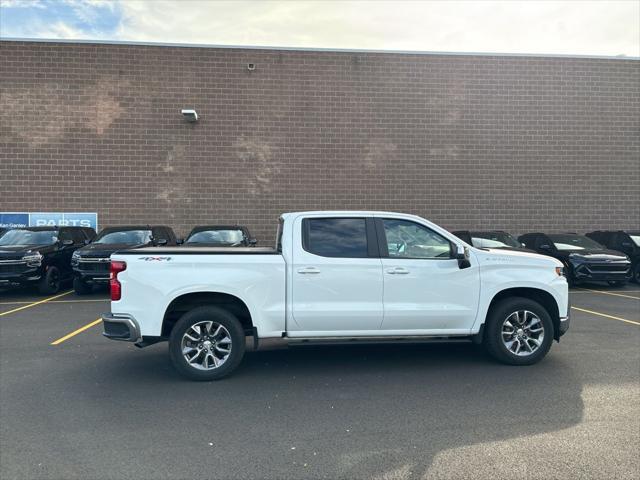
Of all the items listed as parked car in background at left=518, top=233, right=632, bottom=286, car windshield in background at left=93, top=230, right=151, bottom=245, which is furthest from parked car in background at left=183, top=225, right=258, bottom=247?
parked car in background at left=518, top=233, right=632, bottom=286

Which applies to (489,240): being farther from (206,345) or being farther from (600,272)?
(206,345)

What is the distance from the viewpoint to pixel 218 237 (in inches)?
516

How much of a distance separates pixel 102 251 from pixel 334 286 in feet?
25.8

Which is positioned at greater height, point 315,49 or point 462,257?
point 315,49

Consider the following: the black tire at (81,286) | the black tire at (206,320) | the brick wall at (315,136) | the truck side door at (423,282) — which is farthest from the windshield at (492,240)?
the black tire at (81,286)

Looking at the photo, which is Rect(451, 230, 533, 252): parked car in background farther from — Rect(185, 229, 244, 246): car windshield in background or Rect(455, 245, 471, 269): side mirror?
Rect(455, 245, 471, 269): side mirror

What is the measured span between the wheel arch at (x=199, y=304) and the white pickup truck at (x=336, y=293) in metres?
0.01

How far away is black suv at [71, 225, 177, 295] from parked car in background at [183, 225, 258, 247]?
96 cm

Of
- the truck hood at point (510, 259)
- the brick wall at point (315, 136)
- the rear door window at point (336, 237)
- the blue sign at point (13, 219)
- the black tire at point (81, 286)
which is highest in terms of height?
the brick wall at point (315, 136)

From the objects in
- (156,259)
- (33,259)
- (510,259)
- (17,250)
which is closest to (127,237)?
(33,259)

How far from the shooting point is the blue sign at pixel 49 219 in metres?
16.8

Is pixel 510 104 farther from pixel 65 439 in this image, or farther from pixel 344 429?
pixel 65 439

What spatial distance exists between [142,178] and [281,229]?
12642mm

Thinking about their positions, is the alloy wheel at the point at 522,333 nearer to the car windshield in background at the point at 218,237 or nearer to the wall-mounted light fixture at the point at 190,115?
the car windshield in background at the point at 218,237
